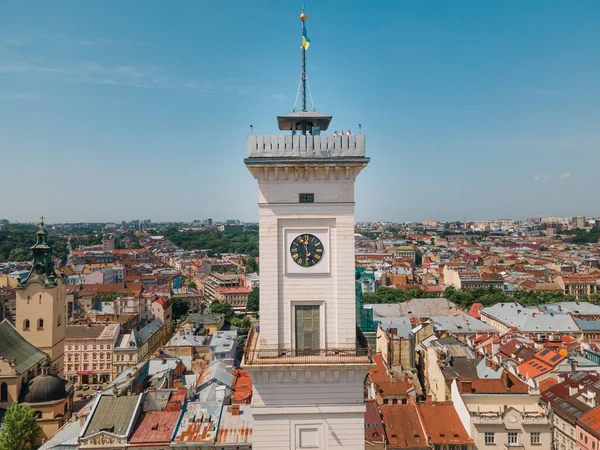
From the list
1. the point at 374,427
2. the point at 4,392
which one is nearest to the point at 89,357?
the point at 4,392

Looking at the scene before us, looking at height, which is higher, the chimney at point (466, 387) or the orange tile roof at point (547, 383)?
the chimney at point (466, 387)

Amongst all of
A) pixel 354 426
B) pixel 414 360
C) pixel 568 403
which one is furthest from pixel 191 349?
pixel 354 426

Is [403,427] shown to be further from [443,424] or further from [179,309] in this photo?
[179,309]

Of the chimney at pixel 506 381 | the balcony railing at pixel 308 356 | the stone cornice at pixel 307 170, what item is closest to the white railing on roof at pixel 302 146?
the stone cornice at pixel 307 170

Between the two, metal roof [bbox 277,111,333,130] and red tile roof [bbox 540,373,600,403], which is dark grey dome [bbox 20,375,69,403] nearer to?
metal roof [bbox 277,111,333,130]

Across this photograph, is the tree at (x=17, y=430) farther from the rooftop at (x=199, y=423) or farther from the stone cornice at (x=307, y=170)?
the stone cornice at (x=307, y=170)

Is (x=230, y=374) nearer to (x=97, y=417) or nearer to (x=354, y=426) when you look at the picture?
(x=97, y=417)

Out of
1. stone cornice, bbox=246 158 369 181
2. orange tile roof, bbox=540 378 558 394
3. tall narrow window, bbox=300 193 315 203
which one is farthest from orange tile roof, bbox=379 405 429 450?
stone cornice, bbox=246 158 369 181
